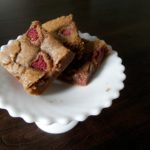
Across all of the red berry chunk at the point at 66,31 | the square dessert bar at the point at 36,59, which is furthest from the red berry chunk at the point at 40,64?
the red berry chunk at the point at 66,31

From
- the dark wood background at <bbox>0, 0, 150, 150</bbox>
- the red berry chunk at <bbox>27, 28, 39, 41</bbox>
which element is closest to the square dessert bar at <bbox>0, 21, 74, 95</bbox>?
the red berry chunk at <bbox>27, 28, 39, 41</bbox>

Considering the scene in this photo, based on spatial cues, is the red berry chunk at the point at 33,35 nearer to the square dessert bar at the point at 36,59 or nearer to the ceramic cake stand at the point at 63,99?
the square dessert bar at the point at 36,59

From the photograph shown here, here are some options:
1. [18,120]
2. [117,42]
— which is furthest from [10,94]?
[117,42]

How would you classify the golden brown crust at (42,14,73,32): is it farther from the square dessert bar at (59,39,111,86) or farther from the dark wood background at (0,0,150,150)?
the dark wood background at (0,0,150,150)

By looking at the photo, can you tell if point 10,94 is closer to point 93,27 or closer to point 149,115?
point 149,115

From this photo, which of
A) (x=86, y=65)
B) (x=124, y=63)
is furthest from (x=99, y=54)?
(x=124, y=63)

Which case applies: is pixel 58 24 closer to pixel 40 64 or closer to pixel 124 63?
pixel 40 64
